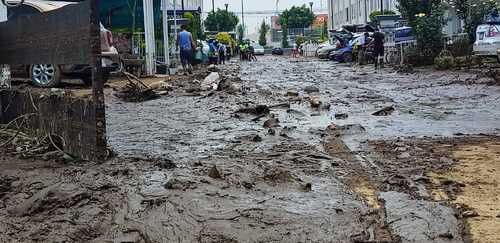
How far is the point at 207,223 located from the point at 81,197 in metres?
1.03

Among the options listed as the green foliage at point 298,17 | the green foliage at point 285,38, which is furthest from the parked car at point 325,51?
the green foliage at point 298,17

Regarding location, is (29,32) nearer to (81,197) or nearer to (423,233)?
(81,197)

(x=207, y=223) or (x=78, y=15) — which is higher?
(x=78, y=15)

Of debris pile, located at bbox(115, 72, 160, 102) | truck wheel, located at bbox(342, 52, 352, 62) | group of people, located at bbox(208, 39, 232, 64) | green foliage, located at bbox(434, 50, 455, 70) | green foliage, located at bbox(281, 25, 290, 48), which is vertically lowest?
debris pile, located at bbox(115, 72, 160, 102)

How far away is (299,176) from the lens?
4770mm

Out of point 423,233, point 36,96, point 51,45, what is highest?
point 51,45

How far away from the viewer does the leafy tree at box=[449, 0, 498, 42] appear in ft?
70.4

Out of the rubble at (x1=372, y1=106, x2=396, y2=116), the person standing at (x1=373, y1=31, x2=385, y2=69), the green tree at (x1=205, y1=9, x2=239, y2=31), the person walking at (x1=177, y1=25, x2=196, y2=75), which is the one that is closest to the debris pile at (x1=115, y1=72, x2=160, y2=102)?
the rubble at (x1=372, y1=106, x2=396, y2=116)

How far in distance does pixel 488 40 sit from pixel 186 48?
29.5 feet

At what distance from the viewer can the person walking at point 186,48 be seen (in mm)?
19516

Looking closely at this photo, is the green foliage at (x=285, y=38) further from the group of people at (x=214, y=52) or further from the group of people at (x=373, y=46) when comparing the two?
the group of people at (x=373, y=46)

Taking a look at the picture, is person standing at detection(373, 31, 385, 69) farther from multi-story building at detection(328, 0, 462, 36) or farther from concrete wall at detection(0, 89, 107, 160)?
multi-story building at detection(328, 0, 462, 36)

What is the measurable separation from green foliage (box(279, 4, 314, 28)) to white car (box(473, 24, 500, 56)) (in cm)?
7367

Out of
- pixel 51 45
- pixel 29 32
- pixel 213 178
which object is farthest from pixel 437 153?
pixel 29 32
